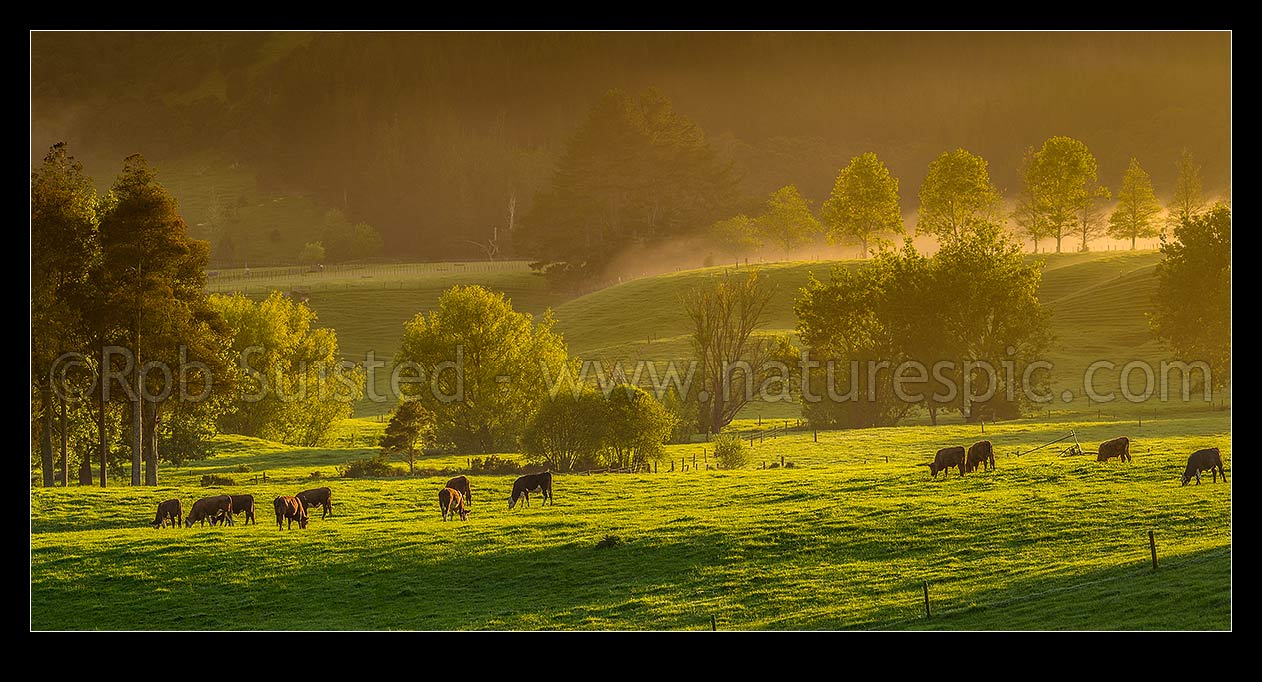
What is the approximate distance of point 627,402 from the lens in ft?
220

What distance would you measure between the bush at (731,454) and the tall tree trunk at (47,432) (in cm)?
3092

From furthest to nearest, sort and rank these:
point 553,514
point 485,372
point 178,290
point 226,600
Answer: point 485,372 < point 178,290 < point 553,514 < point 226,600

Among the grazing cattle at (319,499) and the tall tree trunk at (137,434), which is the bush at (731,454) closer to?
the grazing cattle at (319,499)

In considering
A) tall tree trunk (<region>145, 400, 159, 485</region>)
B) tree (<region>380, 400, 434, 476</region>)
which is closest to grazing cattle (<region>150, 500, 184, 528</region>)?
tall tree trunk (<region>145, 400, 159, 485</region>)

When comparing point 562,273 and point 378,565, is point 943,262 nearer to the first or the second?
point 378,565

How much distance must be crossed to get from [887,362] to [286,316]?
1551 inches

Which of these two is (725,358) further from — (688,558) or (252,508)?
(688,558)

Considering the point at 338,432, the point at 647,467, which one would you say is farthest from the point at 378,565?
the point at 338,432

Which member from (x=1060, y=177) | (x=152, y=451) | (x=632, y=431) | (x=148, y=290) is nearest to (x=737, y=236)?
(x=1060, y=177)

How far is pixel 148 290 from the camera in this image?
60.2 m

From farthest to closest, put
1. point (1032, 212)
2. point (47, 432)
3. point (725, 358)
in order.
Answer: point (1032, 212)
point (725, 358)
point (47, 432)

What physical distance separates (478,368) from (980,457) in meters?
32.6

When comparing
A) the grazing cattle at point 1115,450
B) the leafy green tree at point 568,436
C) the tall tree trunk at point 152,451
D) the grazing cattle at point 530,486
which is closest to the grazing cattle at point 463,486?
the grazing cattle at point 530,486

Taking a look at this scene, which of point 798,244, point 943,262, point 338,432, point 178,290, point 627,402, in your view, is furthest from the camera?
point 798,244
